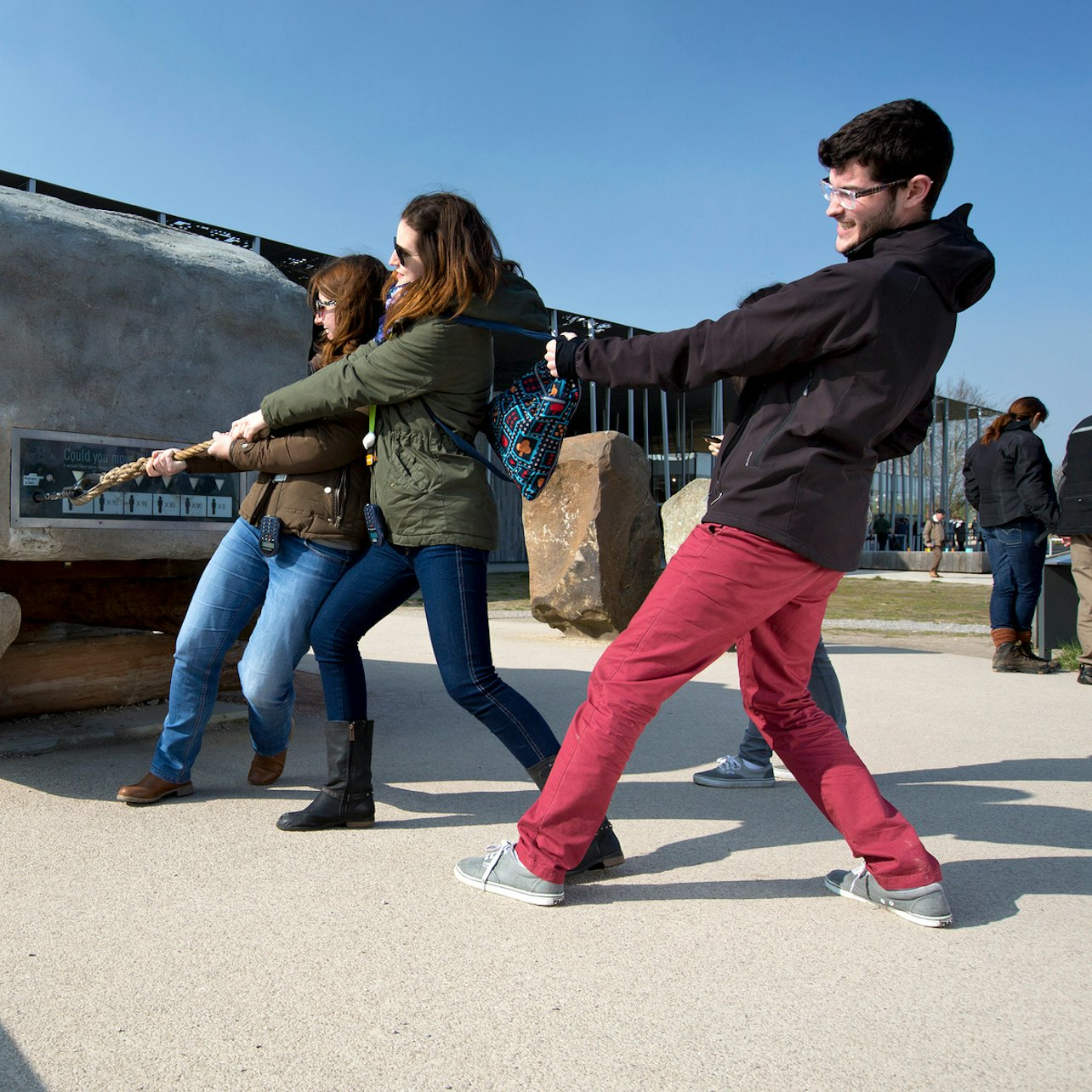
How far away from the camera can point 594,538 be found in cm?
791

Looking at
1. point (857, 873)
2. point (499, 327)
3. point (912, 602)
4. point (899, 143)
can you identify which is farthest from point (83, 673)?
point (912, 602)

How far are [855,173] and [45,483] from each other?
2.80m

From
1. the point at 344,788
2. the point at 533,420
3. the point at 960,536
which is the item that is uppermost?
the point at 533,420

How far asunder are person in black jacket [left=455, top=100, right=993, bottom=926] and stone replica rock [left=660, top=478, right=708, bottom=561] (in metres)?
6.56

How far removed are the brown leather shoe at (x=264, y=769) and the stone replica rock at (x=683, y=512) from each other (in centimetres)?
590

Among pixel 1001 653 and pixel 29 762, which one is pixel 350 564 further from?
pixel 1001 653

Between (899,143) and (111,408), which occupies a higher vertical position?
(899,143)

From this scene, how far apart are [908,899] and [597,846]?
0.77 m

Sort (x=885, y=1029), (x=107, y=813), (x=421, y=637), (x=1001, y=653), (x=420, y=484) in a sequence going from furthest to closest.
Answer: (x=421, y=637)
(x=1001, y=653)
(x=107, y=813)
(x=420, y=484)
(x=885, y=1029)

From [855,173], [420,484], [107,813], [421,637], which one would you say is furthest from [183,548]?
[421,637]

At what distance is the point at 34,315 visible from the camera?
11.8 ft

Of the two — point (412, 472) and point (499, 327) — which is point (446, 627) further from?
point (499, 327)

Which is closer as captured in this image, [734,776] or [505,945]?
[505,945]

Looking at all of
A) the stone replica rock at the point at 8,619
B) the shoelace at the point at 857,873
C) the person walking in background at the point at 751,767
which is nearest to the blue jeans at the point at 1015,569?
the person walking in background at the point at 751,767
